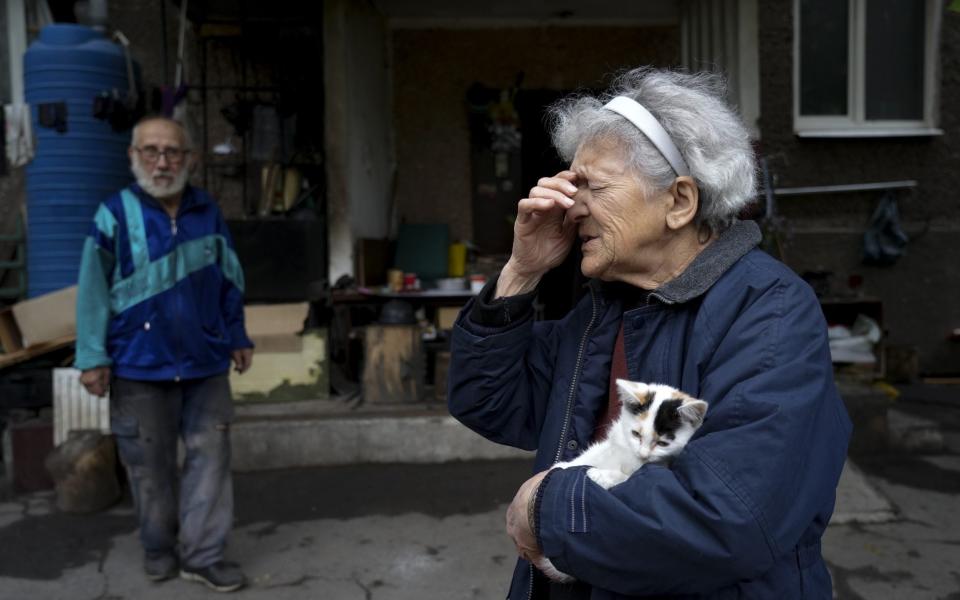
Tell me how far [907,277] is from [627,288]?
6538mm

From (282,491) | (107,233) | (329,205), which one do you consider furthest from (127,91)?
(282,491)

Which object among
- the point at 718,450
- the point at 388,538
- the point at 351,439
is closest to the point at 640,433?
the point at 718,450

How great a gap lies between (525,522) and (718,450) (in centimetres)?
35

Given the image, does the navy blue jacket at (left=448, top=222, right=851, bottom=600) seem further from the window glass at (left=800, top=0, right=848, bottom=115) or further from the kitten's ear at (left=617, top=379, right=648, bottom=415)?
the window glass at (left=800, top=0, right=848, bottom=115)

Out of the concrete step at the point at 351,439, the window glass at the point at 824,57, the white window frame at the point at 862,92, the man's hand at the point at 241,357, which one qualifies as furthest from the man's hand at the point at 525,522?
the window glass at the point at 824,57

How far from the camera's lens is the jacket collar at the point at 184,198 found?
3520 mm

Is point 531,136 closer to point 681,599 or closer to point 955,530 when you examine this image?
point 955,530

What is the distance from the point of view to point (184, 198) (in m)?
3.64

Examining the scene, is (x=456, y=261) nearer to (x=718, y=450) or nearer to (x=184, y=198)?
(x=184, y=198)

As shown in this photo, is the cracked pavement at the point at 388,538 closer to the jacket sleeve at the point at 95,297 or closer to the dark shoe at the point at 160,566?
the dark shoe at the point at 160,566

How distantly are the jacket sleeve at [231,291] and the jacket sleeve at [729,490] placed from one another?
9.13ft

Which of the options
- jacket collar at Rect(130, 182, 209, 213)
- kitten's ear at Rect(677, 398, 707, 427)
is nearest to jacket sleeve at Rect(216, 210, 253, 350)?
jacket collar at Rect(130, 182, 209, 213)

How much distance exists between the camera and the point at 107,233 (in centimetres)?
343

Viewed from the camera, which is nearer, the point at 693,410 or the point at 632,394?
the point at 693,410
